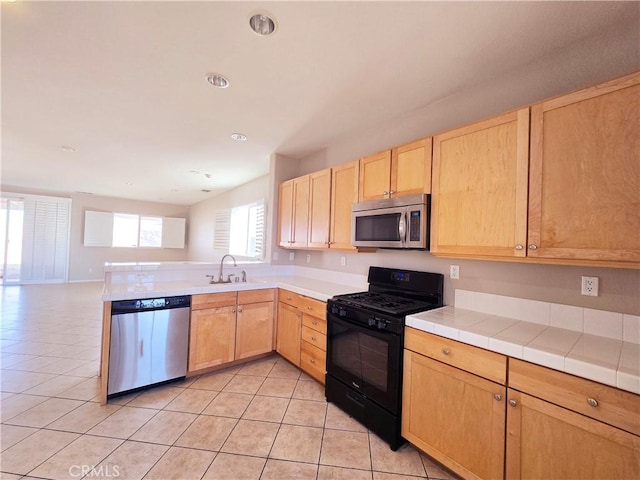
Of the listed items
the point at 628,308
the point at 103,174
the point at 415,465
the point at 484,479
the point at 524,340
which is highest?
the point at 103,174

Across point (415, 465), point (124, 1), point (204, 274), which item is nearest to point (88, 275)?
point (204, 274)

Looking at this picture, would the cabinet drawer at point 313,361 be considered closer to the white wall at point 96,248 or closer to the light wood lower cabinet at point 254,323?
the light wood lower cabinet at point 254,323

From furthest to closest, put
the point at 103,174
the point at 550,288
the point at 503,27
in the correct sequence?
the point at 103,174 < the point at 550,288 < the point at 503,27

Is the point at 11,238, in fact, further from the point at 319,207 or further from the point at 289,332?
the point at 319,207

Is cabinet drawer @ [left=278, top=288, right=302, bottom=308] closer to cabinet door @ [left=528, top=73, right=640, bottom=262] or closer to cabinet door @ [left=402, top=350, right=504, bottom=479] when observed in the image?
cabinet door @ [left=402, top=350, right=504, bottom=479]

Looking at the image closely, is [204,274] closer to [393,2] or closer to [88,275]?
[393,2]

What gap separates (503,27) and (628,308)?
5.58 feet

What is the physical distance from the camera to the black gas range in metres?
1.86

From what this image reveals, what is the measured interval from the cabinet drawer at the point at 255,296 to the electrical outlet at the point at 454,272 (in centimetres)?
195

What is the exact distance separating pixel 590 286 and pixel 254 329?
2834mm

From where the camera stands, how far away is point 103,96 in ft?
8.11

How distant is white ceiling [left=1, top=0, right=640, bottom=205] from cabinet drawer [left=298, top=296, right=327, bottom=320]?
6.07ft

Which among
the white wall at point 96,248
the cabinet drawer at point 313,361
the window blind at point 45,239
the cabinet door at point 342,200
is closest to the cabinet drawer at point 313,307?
the cabinet drawer at point 313,361

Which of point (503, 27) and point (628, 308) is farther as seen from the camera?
point (503, 27)
